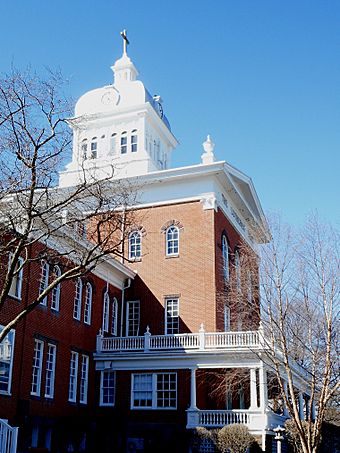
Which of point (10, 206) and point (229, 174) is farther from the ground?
point (229, 174)

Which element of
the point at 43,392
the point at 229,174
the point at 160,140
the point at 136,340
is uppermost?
the point at 160,140

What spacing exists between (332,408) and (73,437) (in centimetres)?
1648

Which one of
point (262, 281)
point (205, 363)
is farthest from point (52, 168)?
point (205, 363)

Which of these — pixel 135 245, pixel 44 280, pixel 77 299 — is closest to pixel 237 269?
pixel 135 245

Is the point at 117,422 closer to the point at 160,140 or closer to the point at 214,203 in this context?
the point at 214,203

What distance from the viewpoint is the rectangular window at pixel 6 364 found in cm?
2177

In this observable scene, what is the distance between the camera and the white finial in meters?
35.0

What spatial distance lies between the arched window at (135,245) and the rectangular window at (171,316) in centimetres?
340

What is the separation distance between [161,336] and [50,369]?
570 centimetres

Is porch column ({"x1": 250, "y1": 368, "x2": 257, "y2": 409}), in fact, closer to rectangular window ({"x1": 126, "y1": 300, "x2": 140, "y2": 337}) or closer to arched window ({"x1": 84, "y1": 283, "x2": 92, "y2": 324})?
arched window ({"x1": 84, "y1": 283, "x2": 92, "y2": 324})

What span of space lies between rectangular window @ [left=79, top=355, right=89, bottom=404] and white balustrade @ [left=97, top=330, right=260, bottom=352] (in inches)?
40.6

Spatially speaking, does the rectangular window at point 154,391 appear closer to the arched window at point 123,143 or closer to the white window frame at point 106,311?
the white window frame at point 106,311

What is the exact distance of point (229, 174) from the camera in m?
34.1

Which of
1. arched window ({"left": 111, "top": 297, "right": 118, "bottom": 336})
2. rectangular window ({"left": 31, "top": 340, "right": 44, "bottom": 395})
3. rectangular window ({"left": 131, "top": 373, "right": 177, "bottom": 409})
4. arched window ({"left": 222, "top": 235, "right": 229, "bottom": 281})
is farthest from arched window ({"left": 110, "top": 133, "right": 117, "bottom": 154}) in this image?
rectangular window ({"left": 31, "top": 340, "right": 44, "bottom": 395})
